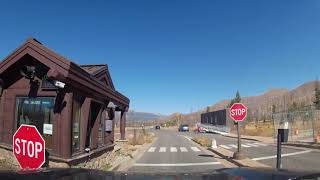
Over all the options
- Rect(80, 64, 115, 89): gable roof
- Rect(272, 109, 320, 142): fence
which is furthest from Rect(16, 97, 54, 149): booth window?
Rect(272, 109, 320, 142): fence

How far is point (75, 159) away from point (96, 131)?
4.21 metres

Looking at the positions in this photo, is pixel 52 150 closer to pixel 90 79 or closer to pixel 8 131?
pixel 8 131

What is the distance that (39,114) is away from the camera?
14.3m

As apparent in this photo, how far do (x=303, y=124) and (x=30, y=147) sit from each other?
29.3 metres

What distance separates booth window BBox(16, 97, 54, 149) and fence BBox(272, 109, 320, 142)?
2326cm

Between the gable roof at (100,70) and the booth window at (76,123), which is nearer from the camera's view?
the booth window at (76,123)

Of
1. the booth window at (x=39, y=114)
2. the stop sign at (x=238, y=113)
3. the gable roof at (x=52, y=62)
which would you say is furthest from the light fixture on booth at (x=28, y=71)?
the stop sign at (x=238, y=113)

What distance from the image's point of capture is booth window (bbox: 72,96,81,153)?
48.3 feet

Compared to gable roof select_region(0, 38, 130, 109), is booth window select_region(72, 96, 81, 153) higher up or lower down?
lower down

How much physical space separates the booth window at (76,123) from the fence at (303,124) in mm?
21740

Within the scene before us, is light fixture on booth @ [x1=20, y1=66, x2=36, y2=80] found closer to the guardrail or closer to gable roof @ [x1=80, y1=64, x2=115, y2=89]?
gable roof @ [x1=80, y1=64, x2=115, y2=89]

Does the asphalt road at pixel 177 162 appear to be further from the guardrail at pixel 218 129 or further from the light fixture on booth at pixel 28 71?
the guardrail at pixel 218 129

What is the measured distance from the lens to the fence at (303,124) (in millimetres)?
32094

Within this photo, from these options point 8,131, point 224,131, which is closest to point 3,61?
point 8,131
